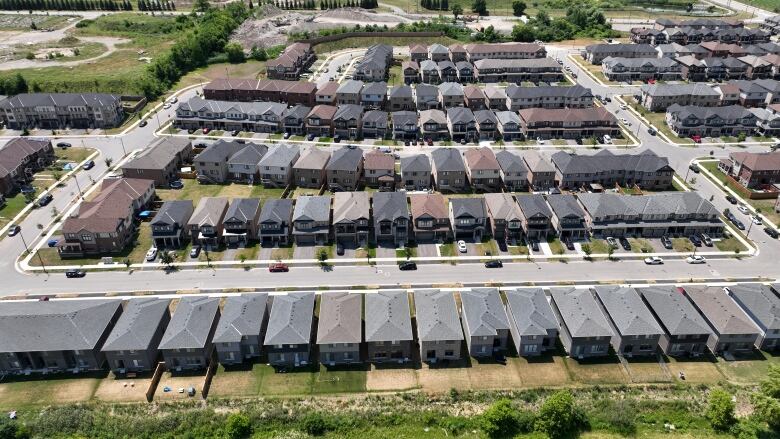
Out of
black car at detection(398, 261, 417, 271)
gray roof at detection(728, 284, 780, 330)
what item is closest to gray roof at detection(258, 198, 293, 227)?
black car at detection(398, 261, 417, 271)

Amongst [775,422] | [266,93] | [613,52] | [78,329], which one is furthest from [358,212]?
[613,52]

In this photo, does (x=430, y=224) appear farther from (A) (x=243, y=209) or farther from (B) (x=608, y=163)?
(B) (x=608, y=163)

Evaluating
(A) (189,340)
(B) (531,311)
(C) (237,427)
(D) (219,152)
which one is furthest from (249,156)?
(B) (531,311)

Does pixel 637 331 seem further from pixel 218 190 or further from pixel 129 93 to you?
pixel 129 93

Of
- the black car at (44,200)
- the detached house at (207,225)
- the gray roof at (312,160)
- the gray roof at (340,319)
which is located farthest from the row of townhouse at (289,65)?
the gray roof at (340,319)

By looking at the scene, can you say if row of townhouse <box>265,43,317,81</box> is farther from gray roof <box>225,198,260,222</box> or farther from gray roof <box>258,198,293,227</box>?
gray roof <box>258,198,293,227</box>
